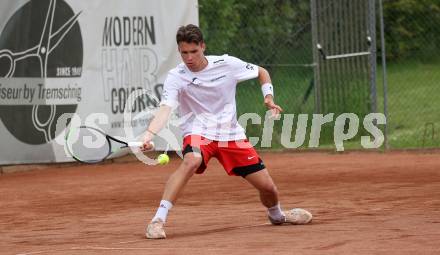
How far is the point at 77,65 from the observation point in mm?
14984

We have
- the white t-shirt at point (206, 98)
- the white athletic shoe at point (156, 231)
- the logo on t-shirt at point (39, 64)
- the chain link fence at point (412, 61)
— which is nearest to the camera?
the white athletic shoe at point (156, 231)

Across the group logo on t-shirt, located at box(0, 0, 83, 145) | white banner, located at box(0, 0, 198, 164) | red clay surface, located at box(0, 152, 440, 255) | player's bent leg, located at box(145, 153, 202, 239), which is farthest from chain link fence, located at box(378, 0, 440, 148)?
player's bent leg, located at box(145, 153, 202, 239)

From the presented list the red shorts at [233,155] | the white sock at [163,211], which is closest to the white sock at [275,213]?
the red shorts at [233,155]

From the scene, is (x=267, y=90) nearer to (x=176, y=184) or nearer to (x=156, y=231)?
(x=176, y=184)

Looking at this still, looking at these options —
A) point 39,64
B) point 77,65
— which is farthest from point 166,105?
point 77,65

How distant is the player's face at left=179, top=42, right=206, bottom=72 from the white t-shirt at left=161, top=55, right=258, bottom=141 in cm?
9

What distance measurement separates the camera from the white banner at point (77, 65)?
1432 centimetres

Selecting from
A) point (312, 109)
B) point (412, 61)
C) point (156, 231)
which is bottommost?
point (412, 61)

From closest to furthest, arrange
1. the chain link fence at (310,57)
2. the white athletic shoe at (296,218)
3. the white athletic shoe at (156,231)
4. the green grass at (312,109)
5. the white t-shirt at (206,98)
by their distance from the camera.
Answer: the white athletic shoe at (156,231)
the white t-shirt at (206,98)
the white athletic shoe at (296,218)
the chain link fence at (310,57)
the green grass at (312,109)

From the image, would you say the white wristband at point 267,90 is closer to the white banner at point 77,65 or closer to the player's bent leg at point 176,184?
the player's bent leg at point 176,184

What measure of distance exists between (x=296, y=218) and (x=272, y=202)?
0.25m

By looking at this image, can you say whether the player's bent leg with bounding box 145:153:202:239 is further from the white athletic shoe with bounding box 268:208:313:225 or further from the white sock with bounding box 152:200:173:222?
the white athletic shoe with bounding box 268:208:313:225

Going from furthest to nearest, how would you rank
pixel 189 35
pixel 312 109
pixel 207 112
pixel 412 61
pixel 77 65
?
pixel 412 61 < pixel 312 109 < pixel 77 65 < pixel 207 112 < pixel 189 35

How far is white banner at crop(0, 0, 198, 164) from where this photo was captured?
47.0 ft
